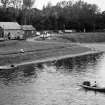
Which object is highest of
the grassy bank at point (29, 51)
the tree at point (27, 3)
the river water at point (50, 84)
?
the tree at point (27, 3)

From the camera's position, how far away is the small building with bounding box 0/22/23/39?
11650 cm

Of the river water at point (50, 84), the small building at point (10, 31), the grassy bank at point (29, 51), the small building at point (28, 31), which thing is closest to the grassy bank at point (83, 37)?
the small building at point (28, 31)

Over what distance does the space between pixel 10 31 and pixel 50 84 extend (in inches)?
2596

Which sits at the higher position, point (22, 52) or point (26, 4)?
point (26, 4)

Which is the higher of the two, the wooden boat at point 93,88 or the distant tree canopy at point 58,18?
the distant tree canopy at point 58,18

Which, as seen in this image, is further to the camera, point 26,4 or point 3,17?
point 26,4

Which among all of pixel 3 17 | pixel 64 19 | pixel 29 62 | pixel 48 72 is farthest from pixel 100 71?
pixel 64 19

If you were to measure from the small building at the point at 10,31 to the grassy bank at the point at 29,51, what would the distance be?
15112 mm

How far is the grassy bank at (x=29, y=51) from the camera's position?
79.4 meters

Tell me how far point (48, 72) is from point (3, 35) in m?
51.2

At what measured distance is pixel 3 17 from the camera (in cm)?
14488

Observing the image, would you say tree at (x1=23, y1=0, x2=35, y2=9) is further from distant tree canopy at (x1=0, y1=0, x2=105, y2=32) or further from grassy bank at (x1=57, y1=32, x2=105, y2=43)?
grassy bank at (x1=57, y1=32, x2=105, y2=43)

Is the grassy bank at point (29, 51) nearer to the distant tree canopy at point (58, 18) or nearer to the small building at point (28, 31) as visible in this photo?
the small building at point (28, 31)

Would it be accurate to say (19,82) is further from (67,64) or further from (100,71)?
(67,64)
